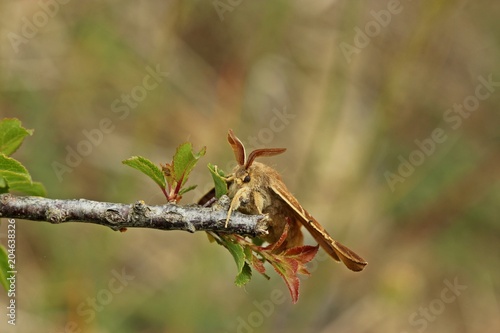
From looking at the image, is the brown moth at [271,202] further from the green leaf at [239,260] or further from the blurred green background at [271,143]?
the blurred green background at [271,143]

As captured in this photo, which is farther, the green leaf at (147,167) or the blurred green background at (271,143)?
the blurred green background at (271,143)

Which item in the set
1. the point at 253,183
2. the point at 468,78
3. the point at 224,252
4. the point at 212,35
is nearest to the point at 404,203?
the point at 224,252

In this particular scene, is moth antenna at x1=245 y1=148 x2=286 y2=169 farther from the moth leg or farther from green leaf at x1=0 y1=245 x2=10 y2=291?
green leaf at x1=0 y1=245 x2=10 y2=291

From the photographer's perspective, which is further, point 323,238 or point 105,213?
point 323,238

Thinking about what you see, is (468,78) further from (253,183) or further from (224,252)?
(253,183)

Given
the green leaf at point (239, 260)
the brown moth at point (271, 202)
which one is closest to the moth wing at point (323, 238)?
the brown moth at point (271, 202)

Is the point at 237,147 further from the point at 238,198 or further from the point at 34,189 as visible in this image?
the point at 34,189

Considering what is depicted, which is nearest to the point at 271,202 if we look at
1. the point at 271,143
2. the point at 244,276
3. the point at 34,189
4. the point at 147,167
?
the point at 244,276
